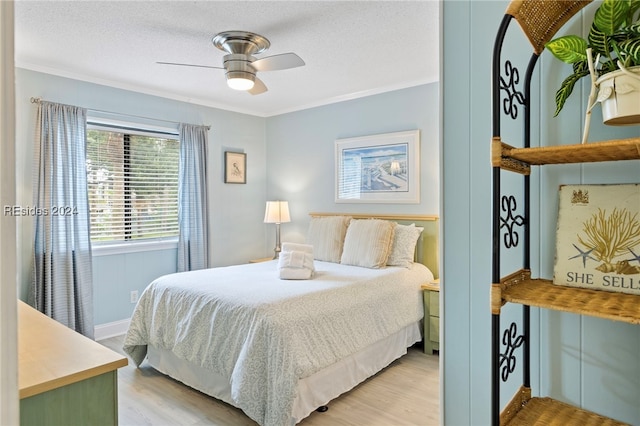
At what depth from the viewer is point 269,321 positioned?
227 cm

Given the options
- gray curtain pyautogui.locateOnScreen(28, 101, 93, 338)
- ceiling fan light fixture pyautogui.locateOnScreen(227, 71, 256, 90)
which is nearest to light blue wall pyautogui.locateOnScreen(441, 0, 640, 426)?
ceiling fan light fixture pyautogui.locateOnScreen(227, 71, 256, 90)

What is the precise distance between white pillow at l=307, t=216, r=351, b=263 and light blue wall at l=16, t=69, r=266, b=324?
1224mm

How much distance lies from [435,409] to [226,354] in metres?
1.36

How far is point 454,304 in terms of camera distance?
4.24 feet

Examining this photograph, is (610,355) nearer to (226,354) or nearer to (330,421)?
(330,421)

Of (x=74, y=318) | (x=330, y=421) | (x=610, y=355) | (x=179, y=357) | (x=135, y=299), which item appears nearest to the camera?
(x=610, y=355)

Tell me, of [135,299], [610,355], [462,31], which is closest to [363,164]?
[135,299]

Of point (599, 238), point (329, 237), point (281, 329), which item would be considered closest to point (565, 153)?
point (599, 238)

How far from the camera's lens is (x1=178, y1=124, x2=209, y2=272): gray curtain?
14.2 ft

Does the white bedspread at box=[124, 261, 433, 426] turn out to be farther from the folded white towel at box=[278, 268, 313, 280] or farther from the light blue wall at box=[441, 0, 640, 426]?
the light blue wall at box=[441, 0, 640, 426]

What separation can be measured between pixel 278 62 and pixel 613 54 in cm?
206

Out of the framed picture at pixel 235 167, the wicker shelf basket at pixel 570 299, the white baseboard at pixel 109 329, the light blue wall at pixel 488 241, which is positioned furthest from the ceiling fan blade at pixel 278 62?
the white baseboard at pixel 109 329

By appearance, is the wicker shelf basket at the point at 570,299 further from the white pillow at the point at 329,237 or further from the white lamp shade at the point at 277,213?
the white lamp shade at the point at 277,213

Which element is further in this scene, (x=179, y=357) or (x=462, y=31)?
(x=179, y=357)
